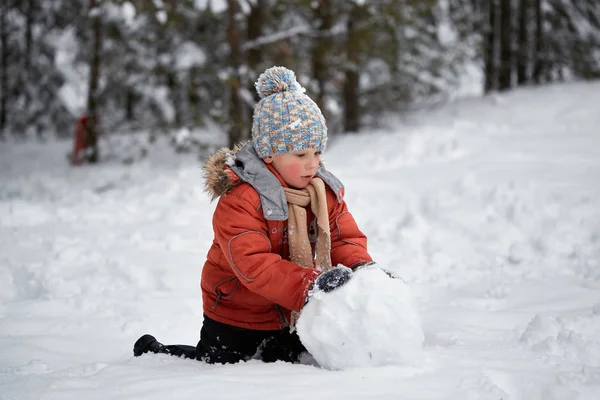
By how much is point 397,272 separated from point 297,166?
2.33m

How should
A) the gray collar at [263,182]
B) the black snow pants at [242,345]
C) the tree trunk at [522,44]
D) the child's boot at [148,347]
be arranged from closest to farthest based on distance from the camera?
the gray collar at [263,182], the black snow pants at [242,345], the child's boot at [148,347], the tree trunk at [522,44]

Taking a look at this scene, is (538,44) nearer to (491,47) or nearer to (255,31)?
(491,47)

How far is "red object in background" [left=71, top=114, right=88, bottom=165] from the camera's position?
13.9 meters

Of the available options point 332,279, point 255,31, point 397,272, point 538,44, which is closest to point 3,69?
point 255,31

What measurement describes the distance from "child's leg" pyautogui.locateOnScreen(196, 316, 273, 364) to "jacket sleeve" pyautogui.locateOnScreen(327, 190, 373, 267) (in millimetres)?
543

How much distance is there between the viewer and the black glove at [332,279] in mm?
2326

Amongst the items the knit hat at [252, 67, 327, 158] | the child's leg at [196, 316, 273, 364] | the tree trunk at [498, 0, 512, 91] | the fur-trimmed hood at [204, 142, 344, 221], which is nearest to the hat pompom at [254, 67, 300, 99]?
the knit hat at [252, 67, 327, 158]

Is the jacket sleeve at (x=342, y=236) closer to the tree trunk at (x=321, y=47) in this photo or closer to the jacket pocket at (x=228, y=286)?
the jacket pocket at (x=228, y=286)

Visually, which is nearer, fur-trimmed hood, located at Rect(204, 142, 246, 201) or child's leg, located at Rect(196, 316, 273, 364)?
fur-trimmed hood, located at Rect(204, 142, 246, 201)

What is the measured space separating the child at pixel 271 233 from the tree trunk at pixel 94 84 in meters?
10.2

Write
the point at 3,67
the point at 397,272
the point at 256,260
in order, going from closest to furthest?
the point at 256,260 → the point at 397,272 → the point at 3,67

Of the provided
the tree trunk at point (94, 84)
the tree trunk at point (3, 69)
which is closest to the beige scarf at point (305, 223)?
the tree trunk at point (94, 84)

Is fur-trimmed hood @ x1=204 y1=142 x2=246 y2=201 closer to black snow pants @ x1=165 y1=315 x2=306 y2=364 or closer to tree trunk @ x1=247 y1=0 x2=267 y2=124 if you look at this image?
black snow pants @ x1=165 y1=315 x2=306 y2=364

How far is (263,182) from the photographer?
106 inches
